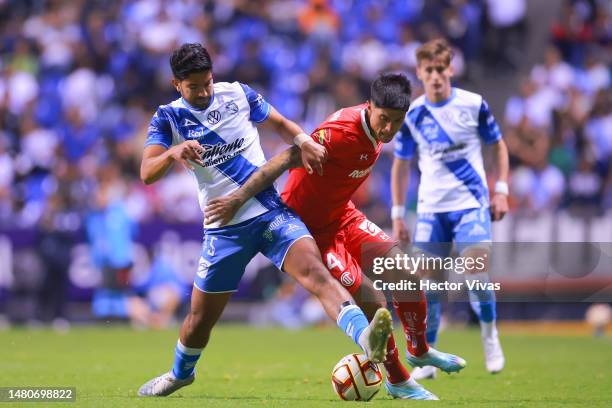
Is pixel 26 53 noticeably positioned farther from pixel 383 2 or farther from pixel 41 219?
pixel 383 2

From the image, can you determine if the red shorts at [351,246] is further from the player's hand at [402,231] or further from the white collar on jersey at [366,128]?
the player's hand at [402,231]

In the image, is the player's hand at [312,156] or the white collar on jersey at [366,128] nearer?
the player's hand at [312,156]

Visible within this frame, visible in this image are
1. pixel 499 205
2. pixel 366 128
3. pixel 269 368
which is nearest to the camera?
pixel 366 128

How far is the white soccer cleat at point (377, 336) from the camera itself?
24.1 ft

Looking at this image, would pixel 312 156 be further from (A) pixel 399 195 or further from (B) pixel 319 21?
(B) pixel 319 21

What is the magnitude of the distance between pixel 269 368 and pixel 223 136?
402 cm

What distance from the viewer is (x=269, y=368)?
11.9 m

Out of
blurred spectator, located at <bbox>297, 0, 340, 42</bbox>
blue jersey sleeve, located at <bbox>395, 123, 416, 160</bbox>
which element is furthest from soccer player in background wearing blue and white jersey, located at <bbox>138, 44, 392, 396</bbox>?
blurred spectator, located at <bbox>297, 0, 340, 42</bbox>

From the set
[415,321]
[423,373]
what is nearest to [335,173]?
[415,321]

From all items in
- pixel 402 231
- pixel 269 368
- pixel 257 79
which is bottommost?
pixel 257 79

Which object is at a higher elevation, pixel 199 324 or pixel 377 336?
pixel 377 336

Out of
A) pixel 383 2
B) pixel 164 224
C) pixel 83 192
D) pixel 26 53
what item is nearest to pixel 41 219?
pixel 83 192

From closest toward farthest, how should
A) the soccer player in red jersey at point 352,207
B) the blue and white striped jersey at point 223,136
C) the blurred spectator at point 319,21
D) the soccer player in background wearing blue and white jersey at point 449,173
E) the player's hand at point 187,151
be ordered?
the player's hand at point 187,151 < the soccer player in red jersey at point 352,207 < the blue and white striped jersey at point 223,136 < the soccer player in background wearing blue and white jersey at point 449,173 < the blurred spectator at point 319,21

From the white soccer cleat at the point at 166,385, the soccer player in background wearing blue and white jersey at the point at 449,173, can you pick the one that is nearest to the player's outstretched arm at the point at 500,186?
the soccer player in background wearing blue and white jersey at the point at 449,173
